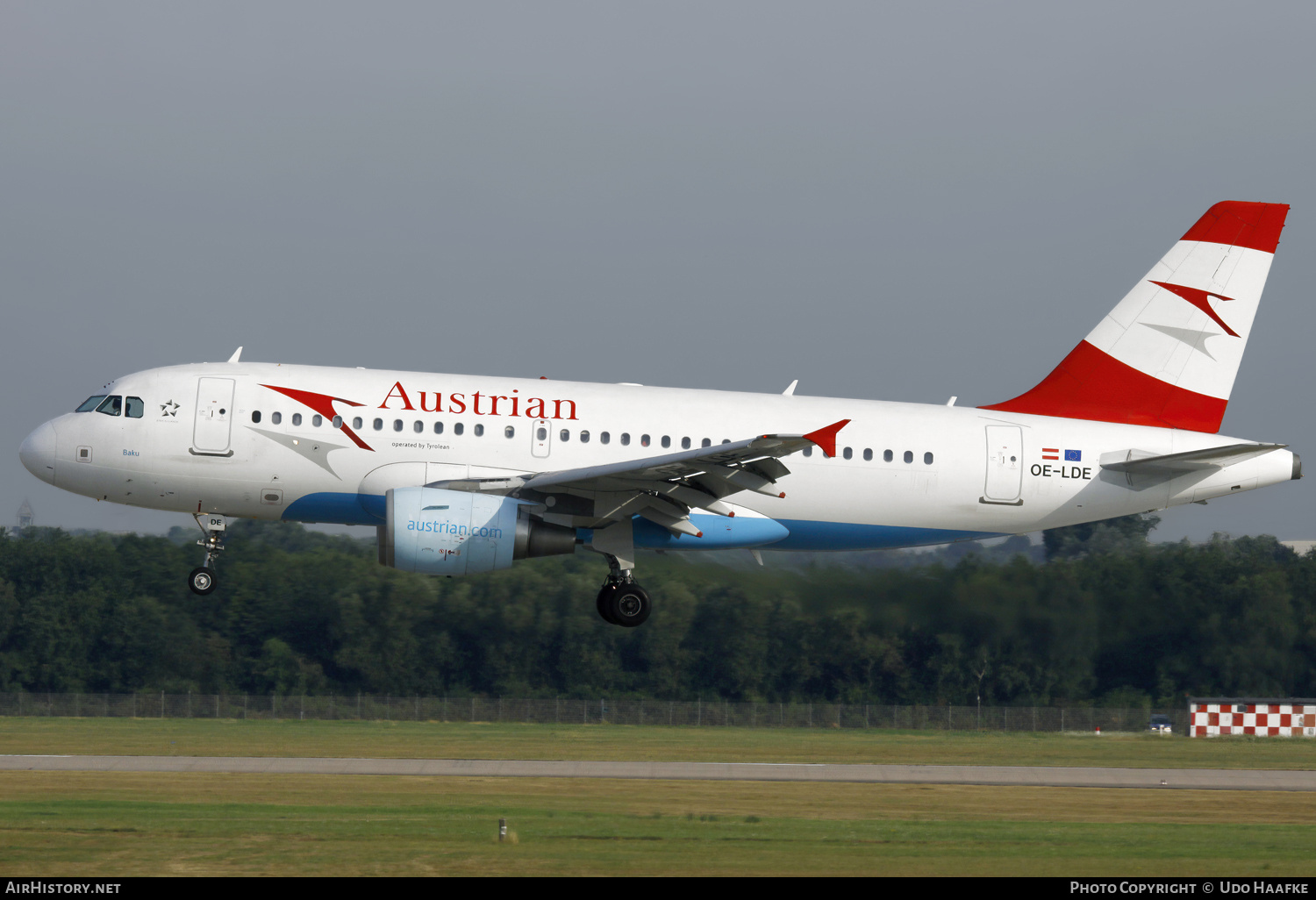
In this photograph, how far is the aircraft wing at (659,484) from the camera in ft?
77.0

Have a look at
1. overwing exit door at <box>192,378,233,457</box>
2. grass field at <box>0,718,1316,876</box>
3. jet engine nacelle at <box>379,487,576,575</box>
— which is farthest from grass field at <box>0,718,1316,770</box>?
overwing exit door at <box>192,378,233,457</box>

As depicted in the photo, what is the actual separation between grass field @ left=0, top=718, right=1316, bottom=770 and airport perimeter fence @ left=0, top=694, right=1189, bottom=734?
2.70 feet

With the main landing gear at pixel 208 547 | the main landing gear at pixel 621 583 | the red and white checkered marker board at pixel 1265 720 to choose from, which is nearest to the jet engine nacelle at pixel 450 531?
the main landing gear at pixel 621 583

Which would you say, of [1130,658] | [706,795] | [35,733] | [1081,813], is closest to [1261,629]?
[1130,658]

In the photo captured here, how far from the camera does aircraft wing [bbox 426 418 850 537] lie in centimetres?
2347

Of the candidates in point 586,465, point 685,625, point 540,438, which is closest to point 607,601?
point 586,465

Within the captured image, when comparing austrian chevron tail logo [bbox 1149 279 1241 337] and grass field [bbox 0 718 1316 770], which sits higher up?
austrian chevron tail logo [bbox 1149 279 1241 337]

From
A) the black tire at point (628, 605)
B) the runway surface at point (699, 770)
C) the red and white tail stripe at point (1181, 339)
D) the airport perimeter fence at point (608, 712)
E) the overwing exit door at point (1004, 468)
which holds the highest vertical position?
the red and white tail stripe at point (1181, 339)

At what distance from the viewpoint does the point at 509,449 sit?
83.8 ft

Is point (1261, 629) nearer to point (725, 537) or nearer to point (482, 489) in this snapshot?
point (725, 537)

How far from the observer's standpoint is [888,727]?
42594 mm

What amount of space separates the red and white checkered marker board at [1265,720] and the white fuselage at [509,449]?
16.0 m

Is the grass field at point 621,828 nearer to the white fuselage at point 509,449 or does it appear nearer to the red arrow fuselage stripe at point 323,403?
the white fuselage at point 509,449

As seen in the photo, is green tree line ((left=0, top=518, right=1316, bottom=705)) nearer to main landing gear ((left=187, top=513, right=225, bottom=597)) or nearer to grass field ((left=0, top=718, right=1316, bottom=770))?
grass field ((left=0, top=718, right=1316, bottom=770))
